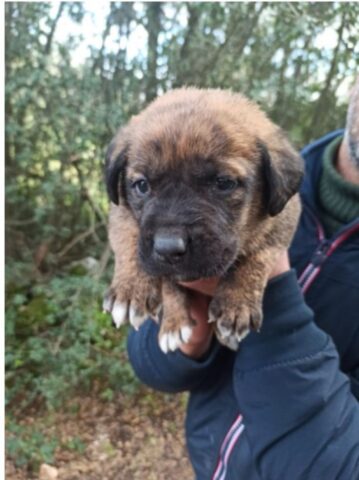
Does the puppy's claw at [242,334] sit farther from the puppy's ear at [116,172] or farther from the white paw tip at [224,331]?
the puppy's ear at [116,172]

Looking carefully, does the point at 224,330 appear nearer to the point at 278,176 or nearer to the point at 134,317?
the point at 134,317

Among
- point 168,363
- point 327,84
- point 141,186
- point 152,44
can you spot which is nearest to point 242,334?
point 168,363

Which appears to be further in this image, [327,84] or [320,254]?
[327,84]

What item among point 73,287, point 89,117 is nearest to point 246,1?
point 89,117

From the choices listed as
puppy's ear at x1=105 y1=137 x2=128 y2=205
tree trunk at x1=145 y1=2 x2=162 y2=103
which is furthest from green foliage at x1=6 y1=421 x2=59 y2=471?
tree trunk at x1=145 y1=2 x2=162 y2=103

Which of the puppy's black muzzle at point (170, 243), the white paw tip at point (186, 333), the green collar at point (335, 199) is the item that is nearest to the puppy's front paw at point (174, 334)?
the white paw tip at point (186, 333)

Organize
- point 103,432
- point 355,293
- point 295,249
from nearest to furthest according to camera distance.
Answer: point 355,293 → point 295,249 → point 103,432

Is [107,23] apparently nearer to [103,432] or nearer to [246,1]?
[246,1]
